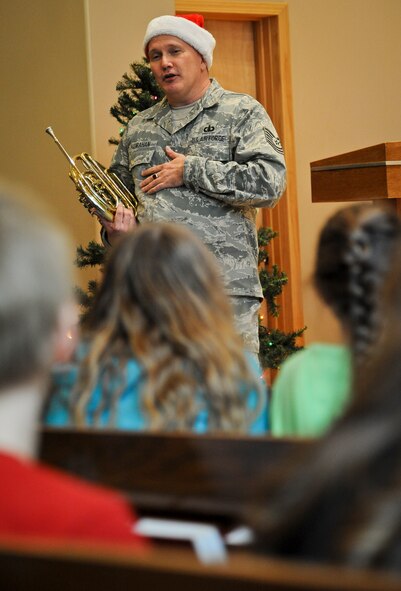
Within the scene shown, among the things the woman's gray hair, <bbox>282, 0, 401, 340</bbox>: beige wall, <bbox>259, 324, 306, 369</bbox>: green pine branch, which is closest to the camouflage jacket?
<bbox>259, 324, 306, 369</bbox>: green pine branch

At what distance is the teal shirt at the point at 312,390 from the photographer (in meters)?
1.85

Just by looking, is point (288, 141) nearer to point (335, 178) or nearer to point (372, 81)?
point (372, 81)

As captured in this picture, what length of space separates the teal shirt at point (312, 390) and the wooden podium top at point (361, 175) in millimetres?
2425

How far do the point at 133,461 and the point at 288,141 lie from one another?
554cm

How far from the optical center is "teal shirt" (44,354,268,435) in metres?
1.79

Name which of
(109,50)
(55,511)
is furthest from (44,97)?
(55,511)

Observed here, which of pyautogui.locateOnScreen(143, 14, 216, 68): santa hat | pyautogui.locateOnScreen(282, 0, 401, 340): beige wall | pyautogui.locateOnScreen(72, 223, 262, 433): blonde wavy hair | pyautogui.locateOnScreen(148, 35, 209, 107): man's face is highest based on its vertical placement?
pyautogui.locateOnScreen(282, 0, 401, 340): beige wall

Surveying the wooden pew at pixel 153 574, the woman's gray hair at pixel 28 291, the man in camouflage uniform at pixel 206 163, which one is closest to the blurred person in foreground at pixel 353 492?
the wooden pew at pixel 153 574

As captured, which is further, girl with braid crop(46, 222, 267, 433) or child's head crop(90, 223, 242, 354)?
child's head crop(90, 223, 242, 354)

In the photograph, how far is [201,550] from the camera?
127 cm

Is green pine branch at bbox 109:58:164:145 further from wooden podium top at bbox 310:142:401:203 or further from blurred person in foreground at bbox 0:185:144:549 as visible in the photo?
blurred person in foreground at bbox 0:185:144:549

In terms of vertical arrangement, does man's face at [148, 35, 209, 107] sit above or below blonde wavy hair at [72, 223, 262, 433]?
above

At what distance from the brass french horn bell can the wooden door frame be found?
8.22 feet

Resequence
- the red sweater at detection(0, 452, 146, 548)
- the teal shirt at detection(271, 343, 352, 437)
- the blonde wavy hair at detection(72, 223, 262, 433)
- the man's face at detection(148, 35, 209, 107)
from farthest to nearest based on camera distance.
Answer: the man's face at detection(148, 35, 209, 107), the teal shirt at detection(271, 343, 352, 437), the blonde wavy hair at detection(72, 223, 262, 433), the red sweater at detection(0, 452, 146, 548)
